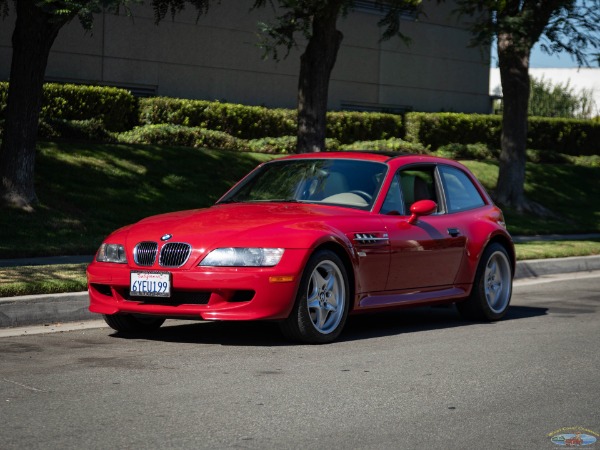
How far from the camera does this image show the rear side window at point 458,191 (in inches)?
407

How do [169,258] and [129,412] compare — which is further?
[169,258]

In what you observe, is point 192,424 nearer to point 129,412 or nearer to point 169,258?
point 129,412

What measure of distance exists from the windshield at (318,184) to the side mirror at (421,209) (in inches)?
14.0

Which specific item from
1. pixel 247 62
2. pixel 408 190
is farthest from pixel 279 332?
pixel 247 62

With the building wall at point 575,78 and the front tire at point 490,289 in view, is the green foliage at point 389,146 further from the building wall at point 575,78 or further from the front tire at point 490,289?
the building wall at point 575,78

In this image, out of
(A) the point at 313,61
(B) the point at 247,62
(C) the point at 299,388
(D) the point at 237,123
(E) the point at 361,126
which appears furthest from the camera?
(E) the point at 361,126

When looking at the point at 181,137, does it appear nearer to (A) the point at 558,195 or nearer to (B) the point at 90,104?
(B) the point at 90,104

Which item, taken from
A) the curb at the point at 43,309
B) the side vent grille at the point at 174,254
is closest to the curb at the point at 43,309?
the curb at the point at 43,309

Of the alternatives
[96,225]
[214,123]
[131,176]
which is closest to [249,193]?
[96,225]

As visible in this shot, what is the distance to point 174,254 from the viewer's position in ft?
27.0

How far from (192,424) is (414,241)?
13.6 ft

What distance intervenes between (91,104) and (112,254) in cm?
1357

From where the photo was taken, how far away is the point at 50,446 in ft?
16.7

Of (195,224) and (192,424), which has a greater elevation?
(195,224)
